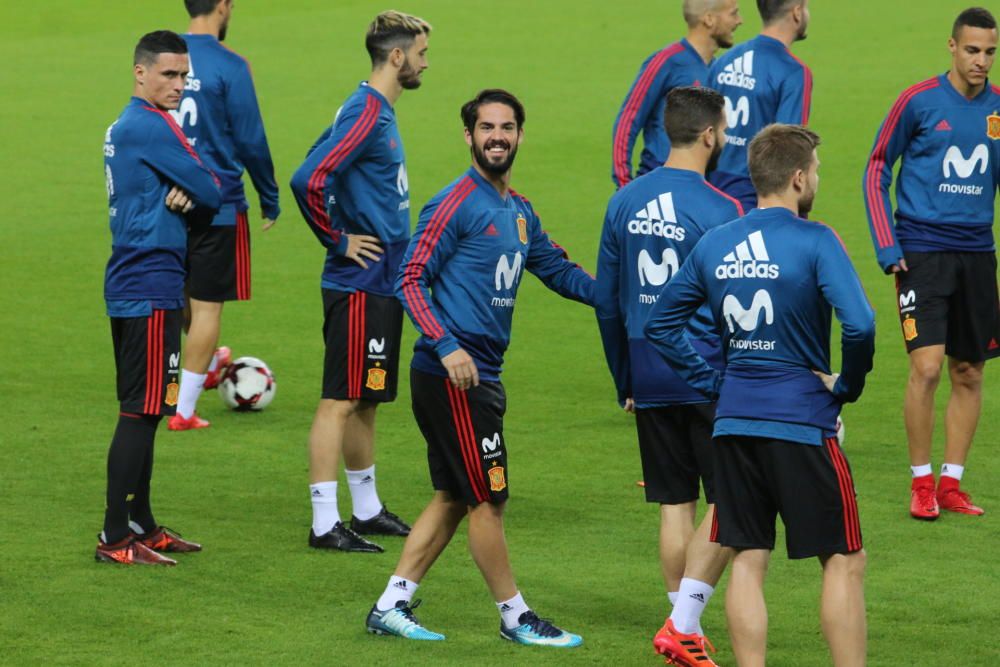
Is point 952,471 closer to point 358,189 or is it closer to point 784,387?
point 358,189

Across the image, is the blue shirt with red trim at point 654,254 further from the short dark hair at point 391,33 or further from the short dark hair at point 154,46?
the short dark hair at point 154,46

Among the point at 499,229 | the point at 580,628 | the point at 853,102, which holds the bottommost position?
the point at 580,628

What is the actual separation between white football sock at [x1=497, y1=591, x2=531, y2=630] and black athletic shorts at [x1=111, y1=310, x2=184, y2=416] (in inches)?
73.2

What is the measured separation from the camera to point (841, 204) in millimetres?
18250

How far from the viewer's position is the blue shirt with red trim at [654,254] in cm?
635

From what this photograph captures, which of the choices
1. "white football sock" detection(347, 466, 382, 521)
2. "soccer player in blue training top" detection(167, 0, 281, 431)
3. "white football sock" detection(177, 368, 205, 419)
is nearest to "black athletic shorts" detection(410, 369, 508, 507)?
"white football sock" detection(347, 466, 382, 521)

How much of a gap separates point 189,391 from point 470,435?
13.5 feet

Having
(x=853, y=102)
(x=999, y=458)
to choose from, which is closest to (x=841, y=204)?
(x=853, y=102)

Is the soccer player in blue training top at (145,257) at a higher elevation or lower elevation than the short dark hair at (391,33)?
lower

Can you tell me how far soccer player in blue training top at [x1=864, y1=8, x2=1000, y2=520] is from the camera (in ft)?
27.9

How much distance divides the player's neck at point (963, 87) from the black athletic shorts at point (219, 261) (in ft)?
13.5

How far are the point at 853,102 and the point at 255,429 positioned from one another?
13.6 m

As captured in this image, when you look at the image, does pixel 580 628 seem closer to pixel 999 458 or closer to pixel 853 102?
pixel 999 458

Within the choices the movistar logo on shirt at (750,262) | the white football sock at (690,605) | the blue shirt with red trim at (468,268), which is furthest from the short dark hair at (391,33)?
the white football sock at (690,605)
